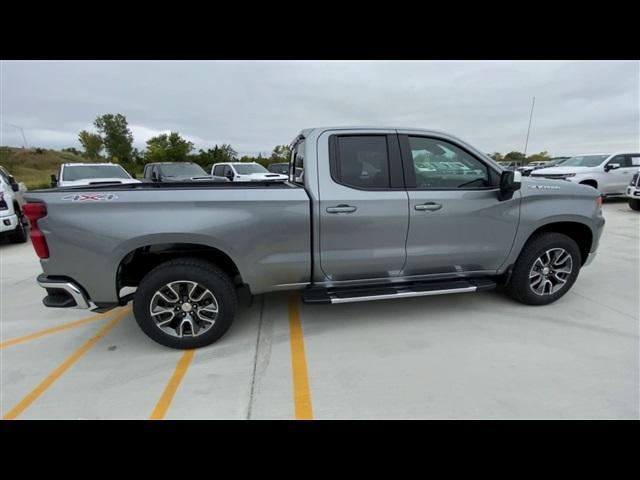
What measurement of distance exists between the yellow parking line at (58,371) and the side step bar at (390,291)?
7.00 feet

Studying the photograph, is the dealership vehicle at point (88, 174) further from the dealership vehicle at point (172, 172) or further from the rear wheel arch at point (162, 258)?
the rear wheel arch at point (162, 258)

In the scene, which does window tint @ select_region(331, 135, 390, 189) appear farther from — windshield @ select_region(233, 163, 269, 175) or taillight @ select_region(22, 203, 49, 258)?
windshield @ select_region(233, 163, 269, 175)

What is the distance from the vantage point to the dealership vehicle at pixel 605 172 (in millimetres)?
11156

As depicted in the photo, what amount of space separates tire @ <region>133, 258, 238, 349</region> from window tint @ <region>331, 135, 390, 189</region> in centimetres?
147

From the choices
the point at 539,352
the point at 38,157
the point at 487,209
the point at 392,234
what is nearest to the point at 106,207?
the point at 392,234

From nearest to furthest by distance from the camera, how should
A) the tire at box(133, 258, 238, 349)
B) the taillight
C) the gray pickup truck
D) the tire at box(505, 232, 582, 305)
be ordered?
the taillight
the gray pickup truck
the tire at box(133, 258, 238, 349)
the tire at box(505, 232, 582, 305)

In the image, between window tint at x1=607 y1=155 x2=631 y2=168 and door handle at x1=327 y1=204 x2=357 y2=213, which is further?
window tint at x1=607 y1=155 x2=631 y2=168

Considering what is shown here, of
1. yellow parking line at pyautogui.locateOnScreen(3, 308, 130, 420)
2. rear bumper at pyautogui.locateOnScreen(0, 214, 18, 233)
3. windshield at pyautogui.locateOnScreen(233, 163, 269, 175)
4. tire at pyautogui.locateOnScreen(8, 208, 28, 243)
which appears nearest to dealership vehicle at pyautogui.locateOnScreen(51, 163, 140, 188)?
tire at pyautogui.locateOnScreen(8, 208, 28, 243)

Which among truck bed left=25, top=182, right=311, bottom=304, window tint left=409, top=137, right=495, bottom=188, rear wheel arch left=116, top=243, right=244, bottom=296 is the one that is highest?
window tint left=409, top=137, right=495, bottom=188

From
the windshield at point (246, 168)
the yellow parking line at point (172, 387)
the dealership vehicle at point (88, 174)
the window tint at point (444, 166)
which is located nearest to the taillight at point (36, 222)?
the yellow parking line at point (172, 387)

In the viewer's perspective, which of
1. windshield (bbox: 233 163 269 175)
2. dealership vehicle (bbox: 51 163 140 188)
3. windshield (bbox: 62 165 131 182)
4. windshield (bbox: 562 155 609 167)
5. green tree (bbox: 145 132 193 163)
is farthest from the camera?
green tree (bbox: 145 132 193 163)

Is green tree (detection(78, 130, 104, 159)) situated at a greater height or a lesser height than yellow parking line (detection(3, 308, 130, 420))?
greater

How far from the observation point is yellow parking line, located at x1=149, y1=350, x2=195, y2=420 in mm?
2256
